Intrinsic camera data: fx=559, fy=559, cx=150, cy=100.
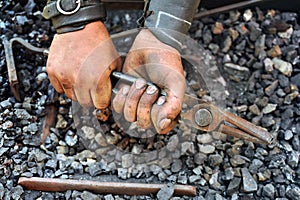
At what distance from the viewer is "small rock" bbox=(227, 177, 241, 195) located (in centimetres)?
155

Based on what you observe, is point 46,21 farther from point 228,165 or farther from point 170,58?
point 228,165

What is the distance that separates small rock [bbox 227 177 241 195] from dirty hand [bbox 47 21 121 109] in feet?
1.36

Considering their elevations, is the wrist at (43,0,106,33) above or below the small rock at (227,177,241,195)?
above

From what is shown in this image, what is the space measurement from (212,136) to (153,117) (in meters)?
0.32

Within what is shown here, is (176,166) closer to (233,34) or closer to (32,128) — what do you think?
(32,128)

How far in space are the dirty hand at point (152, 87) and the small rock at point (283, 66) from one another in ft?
1.65

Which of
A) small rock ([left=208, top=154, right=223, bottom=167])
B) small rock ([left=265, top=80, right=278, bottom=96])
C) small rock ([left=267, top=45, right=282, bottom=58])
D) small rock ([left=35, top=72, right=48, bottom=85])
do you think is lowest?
small rock ([left=208, top=154, right=223, bottom=167])

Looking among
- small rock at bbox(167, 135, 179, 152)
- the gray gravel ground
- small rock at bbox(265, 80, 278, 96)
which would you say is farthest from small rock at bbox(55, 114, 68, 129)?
small rock at bbox(265, 80, 278, 96)

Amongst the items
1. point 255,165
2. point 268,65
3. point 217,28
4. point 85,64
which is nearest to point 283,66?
point 268,65

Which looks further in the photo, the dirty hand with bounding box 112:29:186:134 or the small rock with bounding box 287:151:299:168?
the small rock with bounding box 287:151:299:168

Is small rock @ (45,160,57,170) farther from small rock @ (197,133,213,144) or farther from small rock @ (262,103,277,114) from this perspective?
small rock @ (262,103,277,114)

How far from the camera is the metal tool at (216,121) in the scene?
1.43m

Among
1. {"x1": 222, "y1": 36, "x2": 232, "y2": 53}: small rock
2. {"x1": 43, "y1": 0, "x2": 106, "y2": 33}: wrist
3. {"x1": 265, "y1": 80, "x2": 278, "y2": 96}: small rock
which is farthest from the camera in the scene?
{"x1": 222, "y1": 36, "x2": 232, "y2": 53}: small rock

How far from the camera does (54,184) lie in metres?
1.51
